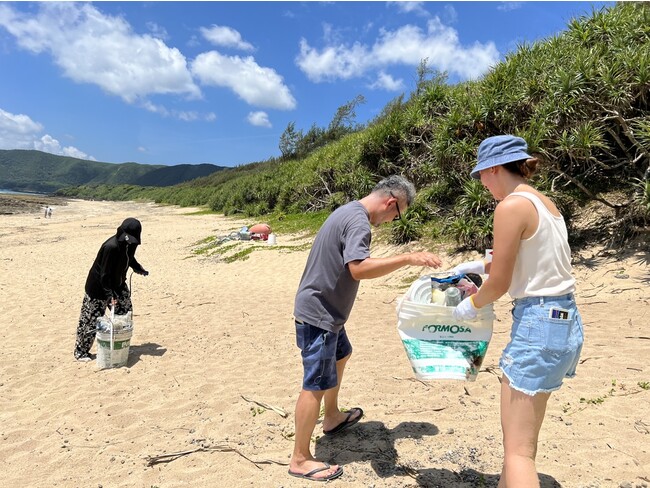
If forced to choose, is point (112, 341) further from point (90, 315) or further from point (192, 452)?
point (192, 452)

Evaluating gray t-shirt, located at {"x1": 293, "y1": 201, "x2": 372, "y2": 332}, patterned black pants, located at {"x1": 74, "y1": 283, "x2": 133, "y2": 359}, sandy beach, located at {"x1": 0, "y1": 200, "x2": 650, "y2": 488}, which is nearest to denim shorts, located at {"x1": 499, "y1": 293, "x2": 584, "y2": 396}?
gray t-shirt, located at {"x1": 293, "y1": 201, "x2": 372, "y2": 332}

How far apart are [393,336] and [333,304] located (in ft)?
11.9

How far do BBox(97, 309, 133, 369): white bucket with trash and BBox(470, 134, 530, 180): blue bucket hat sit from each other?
435cm

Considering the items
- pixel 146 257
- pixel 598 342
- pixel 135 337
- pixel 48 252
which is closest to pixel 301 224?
pixel 146 257

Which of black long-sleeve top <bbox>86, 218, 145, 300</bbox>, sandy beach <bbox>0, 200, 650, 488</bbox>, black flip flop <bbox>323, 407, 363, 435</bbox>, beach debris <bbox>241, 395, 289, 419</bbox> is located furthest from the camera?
black long-sleeve top <bbox>86, 218, 145, 300</bbox>

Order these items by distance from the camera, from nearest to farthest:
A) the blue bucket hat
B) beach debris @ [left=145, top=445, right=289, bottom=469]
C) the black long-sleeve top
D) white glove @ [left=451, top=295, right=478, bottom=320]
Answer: the blue bucket hat
white glove @ [left=451, top=295, right=478, bottom=320]
beach debris @ [left=145, top=445, right=289, bottom=469]
the black long-sleeve top

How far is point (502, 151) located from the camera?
1947 mm

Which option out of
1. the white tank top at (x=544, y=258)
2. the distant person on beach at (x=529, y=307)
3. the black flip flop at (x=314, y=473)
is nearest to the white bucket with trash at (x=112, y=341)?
the black flip flop at (x=314, y=473)

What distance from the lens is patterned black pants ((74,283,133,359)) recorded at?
5.26 m

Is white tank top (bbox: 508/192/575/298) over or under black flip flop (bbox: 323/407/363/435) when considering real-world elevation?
over

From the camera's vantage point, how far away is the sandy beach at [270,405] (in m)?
2.94

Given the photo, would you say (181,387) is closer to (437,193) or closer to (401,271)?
(401,271)

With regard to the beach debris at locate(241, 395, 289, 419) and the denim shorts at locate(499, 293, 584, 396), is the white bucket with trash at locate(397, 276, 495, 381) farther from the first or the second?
the beach debris at locate(241, 395, 289, 419)

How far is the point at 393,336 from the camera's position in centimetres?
602
